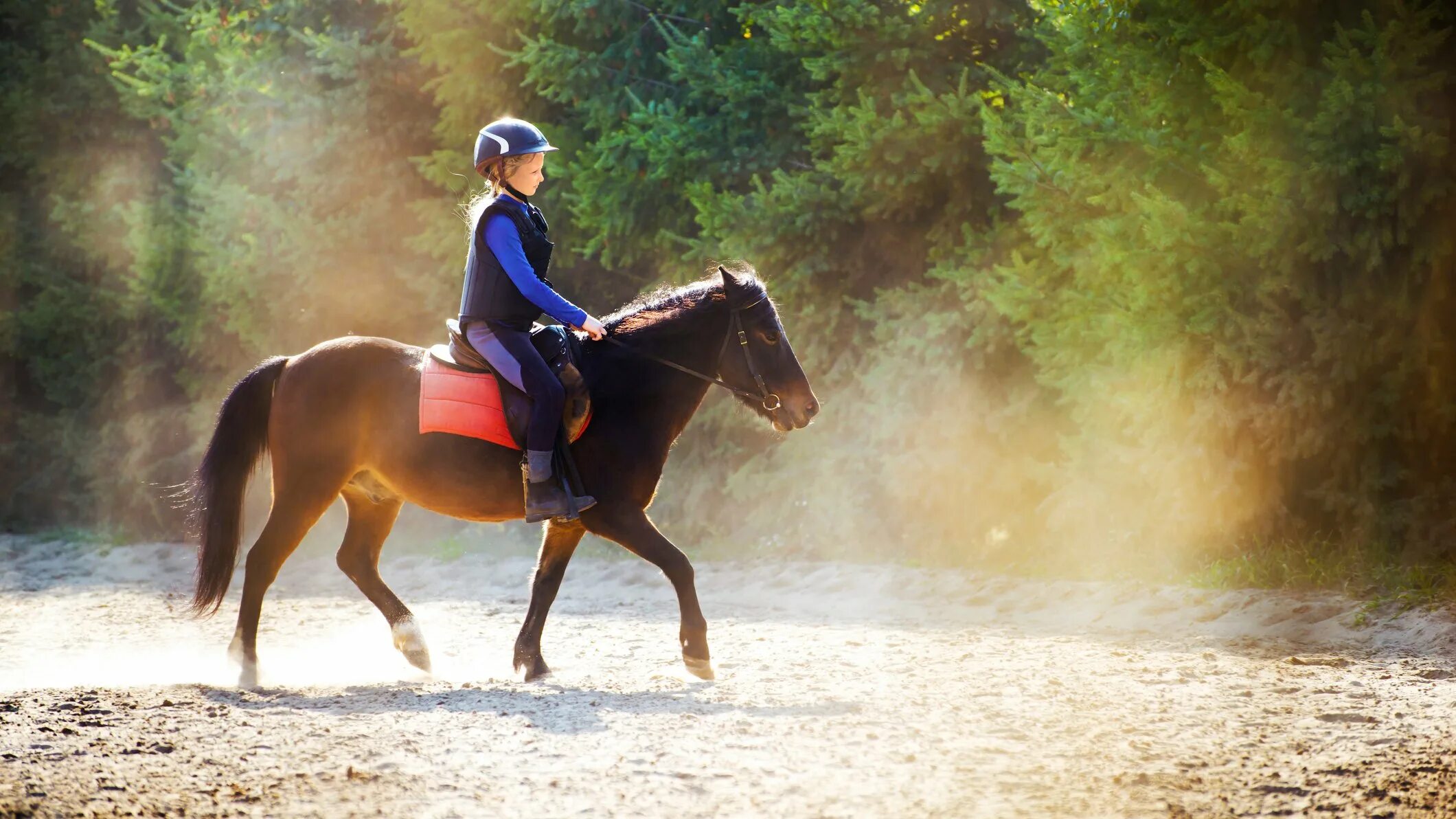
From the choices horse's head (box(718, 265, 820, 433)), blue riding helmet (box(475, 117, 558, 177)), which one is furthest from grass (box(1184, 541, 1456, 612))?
blue riding helmet (box(475, 117, 558, 177))

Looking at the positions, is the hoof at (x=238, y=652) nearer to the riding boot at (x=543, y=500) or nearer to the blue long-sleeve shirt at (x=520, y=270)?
the riding boot at (x=543, y=500)

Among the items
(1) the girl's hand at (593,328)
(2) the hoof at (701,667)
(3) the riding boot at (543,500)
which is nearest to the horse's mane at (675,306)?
(1) the girl's hand at (593,328)

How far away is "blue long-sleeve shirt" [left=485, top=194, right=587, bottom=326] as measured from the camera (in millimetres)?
6914

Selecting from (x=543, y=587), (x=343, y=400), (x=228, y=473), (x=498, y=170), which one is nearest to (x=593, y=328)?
(x=498, y=170)

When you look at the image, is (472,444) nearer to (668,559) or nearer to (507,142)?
(668,559)

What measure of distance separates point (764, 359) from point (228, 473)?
3.40 meters

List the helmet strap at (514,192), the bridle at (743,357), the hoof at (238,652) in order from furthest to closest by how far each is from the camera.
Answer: the hoof at (238,652) → the bridle at (743,357) → the helmet strap at (514,192)

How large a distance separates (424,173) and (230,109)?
11.6 ft

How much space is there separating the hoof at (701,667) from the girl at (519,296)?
3.36 feet

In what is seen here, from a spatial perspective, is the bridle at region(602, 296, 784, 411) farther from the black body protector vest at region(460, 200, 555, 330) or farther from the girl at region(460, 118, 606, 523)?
the black body protector vest at region(460, 200, 555, 330)

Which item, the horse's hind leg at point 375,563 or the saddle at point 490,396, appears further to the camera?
the horse's hind leg at point 375,563

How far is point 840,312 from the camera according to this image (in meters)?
13.3

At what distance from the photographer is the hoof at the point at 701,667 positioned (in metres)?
7.05

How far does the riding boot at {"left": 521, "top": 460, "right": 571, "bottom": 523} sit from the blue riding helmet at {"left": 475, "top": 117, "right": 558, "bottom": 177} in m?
1.71
